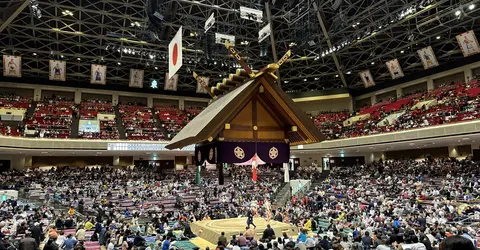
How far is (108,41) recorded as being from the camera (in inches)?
988

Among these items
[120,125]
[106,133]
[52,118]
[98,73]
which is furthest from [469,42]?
[52,118]


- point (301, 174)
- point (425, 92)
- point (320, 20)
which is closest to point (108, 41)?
point (320, 20)

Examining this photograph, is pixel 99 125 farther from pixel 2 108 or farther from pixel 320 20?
pixel 320 20

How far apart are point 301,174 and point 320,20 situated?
12.5m

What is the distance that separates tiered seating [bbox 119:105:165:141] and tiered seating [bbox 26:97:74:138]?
441 cm

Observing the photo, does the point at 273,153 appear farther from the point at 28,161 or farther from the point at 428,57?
the point at 28,161

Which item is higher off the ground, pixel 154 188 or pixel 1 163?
pixel 1 163

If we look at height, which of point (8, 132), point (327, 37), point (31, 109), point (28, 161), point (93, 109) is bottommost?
point (28, 161)

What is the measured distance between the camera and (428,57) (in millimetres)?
24500

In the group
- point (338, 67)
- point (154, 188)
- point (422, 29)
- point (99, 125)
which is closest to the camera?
point (154, 188)

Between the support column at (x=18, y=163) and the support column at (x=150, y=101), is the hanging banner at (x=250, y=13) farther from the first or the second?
the support column at (x=18, y=163)

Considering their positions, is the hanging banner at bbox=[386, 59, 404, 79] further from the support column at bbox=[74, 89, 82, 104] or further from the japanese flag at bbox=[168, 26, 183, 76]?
the support column at bbox=[74, 89, 82, 104]

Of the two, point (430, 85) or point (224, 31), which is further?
point (430, 85)

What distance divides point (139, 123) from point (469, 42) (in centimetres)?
2566
